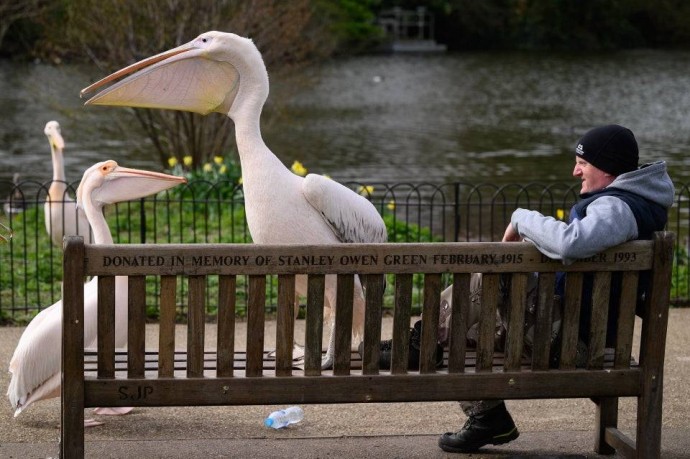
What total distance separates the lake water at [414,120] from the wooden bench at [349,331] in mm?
9913

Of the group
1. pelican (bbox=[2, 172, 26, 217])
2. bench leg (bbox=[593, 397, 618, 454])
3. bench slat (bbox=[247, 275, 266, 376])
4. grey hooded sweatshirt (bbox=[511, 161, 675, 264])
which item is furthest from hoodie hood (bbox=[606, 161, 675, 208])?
pelican (bbox=[2, 172, 26, 217])

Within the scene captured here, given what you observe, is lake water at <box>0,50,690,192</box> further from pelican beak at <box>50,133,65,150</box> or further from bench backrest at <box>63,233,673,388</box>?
bench backrest at <box>63,233,673,388</box>

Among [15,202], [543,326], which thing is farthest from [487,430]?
[15,202]

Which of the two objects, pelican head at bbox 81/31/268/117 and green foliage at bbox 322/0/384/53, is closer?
pelican head at bbox 81/31/268/117

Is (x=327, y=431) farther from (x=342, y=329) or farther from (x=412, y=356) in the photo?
(x=342, y=329)

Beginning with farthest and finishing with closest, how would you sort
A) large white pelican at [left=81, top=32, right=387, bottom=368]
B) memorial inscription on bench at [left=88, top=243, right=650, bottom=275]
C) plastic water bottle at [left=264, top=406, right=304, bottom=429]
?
plastic water bottle at [left=264, top=406, right=304, bottom=429]
large white pelican at [left=81, top=32, right=387, bottom=368]
memorial inscription on bench at [left=88, top=243, right=650, bottom=275]

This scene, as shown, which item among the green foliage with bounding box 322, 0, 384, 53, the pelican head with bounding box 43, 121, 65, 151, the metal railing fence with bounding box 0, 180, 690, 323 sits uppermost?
the green foliage with bounding box 322, 0, 384, 53

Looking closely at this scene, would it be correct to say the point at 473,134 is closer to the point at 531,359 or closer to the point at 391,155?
the point at 391,155

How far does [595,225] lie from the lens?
3637 mm

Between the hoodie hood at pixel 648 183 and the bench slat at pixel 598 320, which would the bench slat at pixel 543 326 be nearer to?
the bench slat at pixel 598 320

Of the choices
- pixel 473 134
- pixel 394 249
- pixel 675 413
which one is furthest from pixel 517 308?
pixel 473 134

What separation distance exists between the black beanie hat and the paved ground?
3.67 ft

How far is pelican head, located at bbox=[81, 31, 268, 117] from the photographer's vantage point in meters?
4.30

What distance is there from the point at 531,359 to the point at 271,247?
1027 millimetres
